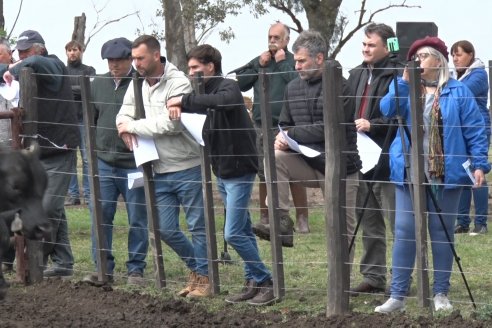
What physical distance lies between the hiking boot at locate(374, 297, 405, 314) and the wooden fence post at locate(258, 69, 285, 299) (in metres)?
1.05

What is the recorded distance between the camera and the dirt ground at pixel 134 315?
9.33 m

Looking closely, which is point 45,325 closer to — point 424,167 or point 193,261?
point 193,261

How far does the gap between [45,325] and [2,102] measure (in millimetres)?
3870

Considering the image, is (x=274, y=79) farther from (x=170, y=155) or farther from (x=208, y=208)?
(x=208, y=208)

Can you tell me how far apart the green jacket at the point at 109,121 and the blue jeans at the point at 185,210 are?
677mm

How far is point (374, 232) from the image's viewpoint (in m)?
11.0

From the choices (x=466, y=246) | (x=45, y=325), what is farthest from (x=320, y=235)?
(x=45, y=325)

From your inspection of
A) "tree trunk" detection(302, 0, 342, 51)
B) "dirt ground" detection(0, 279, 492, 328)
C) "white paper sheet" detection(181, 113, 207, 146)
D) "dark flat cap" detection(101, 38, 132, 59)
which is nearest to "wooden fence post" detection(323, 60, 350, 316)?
"dirt ground" detection(0, 279, 492, 328)

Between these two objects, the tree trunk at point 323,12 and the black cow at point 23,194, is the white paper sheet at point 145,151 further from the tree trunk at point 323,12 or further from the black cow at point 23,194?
the tree trunk at point 323,12

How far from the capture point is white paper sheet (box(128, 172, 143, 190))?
37.7ft

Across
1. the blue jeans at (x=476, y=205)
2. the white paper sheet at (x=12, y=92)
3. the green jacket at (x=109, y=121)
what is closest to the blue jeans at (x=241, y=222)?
the green jacket at (x=109, y=121)

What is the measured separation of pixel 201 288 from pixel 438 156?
107 inches

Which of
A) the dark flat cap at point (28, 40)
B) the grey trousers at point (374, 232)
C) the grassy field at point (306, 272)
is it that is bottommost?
the grassy field at point (306, 272)

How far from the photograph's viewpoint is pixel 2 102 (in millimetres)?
12898
